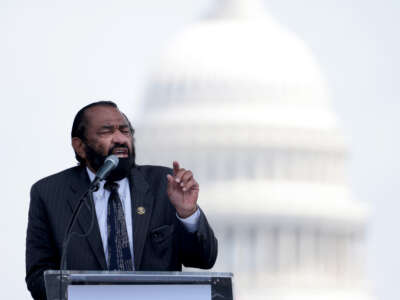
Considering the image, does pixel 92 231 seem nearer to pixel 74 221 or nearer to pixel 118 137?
pixel 74 221

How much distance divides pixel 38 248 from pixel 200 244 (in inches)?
44.2

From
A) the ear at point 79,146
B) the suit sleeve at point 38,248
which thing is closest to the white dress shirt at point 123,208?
the ear at point 79,146

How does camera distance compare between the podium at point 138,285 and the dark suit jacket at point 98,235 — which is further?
the dark suit jacket at point 98,235

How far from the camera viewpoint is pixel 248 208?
132 m

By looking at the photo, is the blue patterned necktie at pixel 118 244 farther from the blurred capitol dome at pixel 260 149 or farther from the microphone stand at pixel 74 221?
the blurred capitol dome at pixel 260 149

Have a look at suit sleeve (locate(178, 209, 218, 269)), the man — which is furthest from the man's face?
suit sleeve (locate(178, 209, 218, 269))

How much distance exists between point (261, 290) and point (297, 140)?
→ 11.8 m

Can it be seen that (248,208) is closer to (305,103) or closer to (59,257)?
(305,103)

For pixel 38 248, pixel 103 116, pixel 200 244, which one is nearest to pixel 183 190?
pixel 200 244

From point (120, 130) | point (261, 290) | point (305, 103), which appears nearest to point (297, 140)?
point (305, 103)

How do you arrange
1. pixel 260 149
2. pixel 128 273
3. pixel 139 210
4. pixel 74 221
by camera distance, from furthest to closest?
pixel 260 149
pixel 139 210
pixel 74 221
pixel 128 273

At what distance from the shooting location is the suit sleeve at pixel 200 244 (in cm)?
1346

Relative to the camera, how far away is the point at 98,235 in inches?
532

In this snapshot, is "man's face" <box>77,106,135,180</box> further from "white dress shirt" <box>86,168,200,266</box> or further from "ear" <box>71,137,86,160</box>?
"white dress shirt" <box>86,168,200,266</box>
